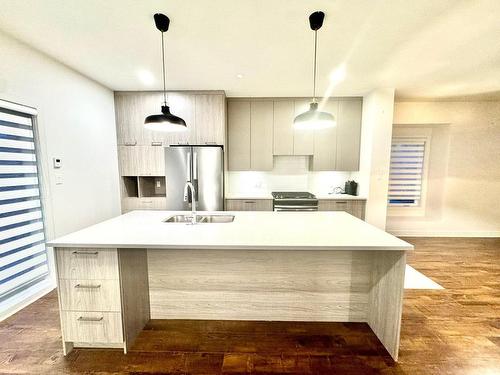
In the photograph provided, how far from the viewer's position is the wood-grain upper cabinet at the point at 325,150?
383cm

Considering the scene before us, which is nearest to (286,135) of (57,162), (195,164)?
(195,164)

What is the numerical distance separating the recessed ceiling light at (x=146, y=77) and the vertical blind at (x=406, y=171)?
14.0 ft

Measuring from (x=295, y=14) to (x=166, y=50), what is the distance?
1.31m

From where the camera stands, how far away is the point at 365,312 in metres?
1.91

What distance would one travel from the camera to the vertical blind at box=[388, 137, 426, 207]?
13.9ft

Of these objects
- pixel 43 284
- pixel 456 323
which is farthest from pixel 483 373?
pixel 43 284

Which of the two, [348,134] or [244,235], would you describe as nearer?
[244,235]

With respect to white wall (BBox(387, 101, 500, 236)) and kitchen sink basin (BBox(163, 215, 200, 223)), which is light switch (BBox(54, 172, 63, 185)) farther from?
white wall (BBox(387, 101, 500, 236))

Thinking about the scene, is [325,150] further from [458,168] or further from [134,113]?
[134,113]

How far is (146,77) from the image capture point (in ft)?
9.68

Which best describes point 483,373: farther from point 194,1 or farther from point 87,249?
point 194,1

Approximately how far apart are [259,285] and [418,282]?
6.52 feet

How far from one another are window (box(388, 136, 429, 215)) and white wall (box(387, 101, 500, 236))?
135mm

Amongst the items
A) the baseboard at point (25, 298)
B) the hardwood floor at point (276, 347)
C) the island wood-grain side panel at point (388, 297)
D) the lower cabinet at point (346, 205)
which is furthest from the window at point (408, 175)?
the baseboard at point (25, 298)
